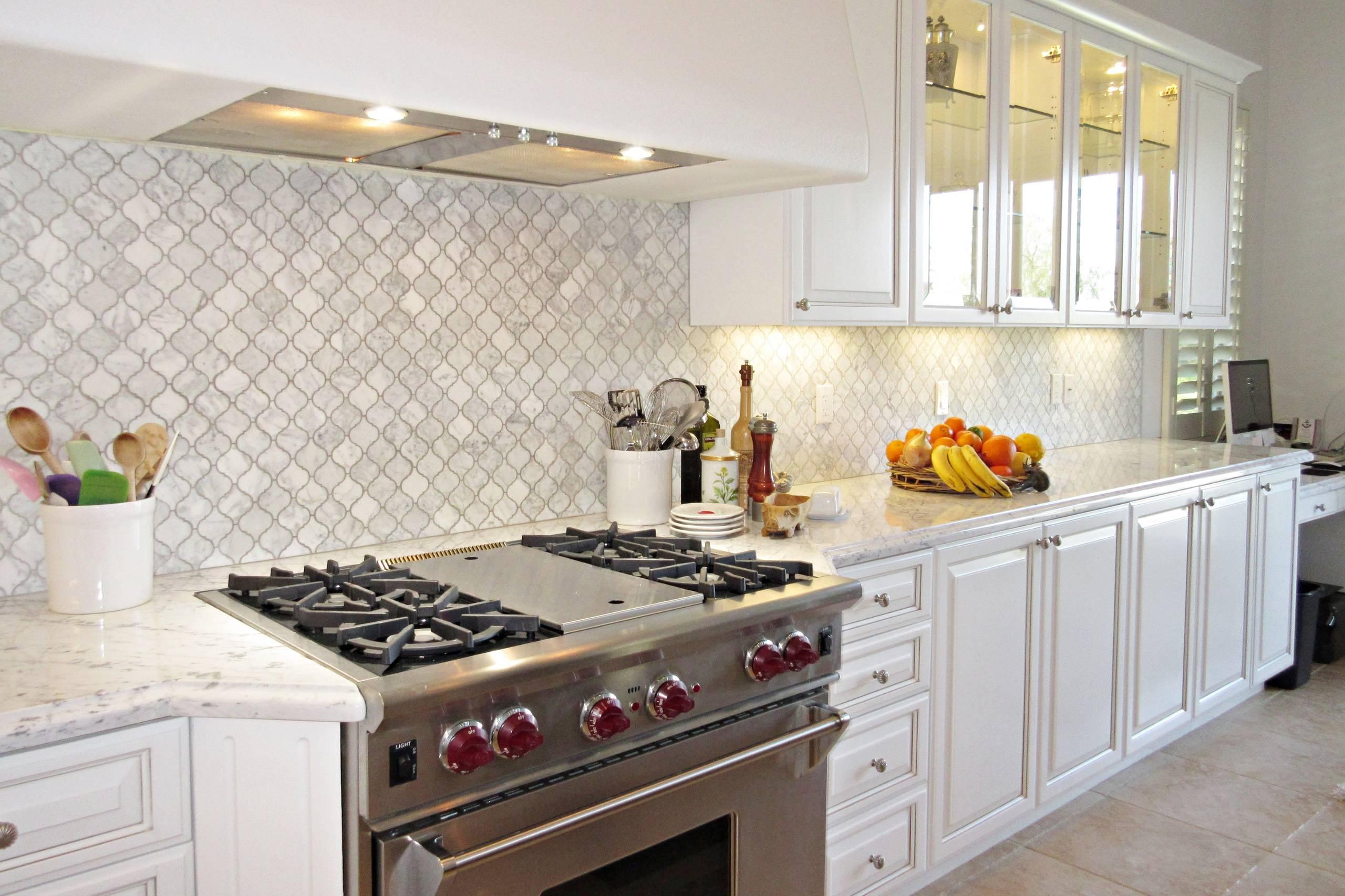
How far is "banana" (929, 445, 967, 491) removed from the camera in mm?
2725

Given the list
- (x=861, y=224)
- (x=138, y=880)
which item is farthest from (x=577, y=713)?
(x=861, y=224)

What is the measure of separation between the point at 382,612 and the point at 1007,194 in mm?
2148

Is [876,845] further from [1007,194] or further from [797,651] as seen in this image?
[1007,194]

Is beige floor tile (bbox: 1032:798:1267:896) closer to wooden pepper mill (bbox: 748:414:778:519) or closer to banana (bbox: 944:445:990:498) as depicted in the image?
banana (bbox: 944:445:990:498)

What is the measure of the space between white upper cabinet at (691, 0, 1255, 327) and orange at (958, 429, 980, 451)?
308 millimetres

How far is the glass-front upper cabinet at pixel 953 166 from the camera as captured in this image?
265cm

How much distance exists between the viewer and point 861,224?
2.51 metres

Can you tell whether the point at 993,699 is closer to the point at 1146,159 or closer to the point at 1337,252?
the point at 1146,159

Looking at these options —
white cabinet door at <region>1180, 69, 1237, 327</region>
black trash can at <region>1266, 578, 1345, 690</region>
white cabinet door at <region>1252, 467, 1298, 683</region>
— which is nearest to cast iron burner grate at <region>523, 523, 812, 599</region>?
white cabinet door at <region>1252, 467, 1298, 683</region>

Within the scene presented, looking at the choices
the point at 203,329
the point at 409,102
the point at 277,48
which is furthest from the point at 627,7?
the point at 203,329

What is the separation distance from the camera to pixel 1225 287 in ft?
12.9

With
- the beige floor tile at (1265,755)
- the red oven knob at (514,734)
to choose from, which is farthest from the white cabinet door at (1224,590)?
the red oven knob at (514,734)

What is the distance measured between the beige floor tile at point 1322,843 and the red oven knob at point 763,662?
1830 millimetres

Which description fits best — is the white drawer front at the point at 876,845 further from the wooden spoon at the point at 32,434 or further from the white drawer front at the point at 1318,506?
the white drawer front at the point at 1318,506
